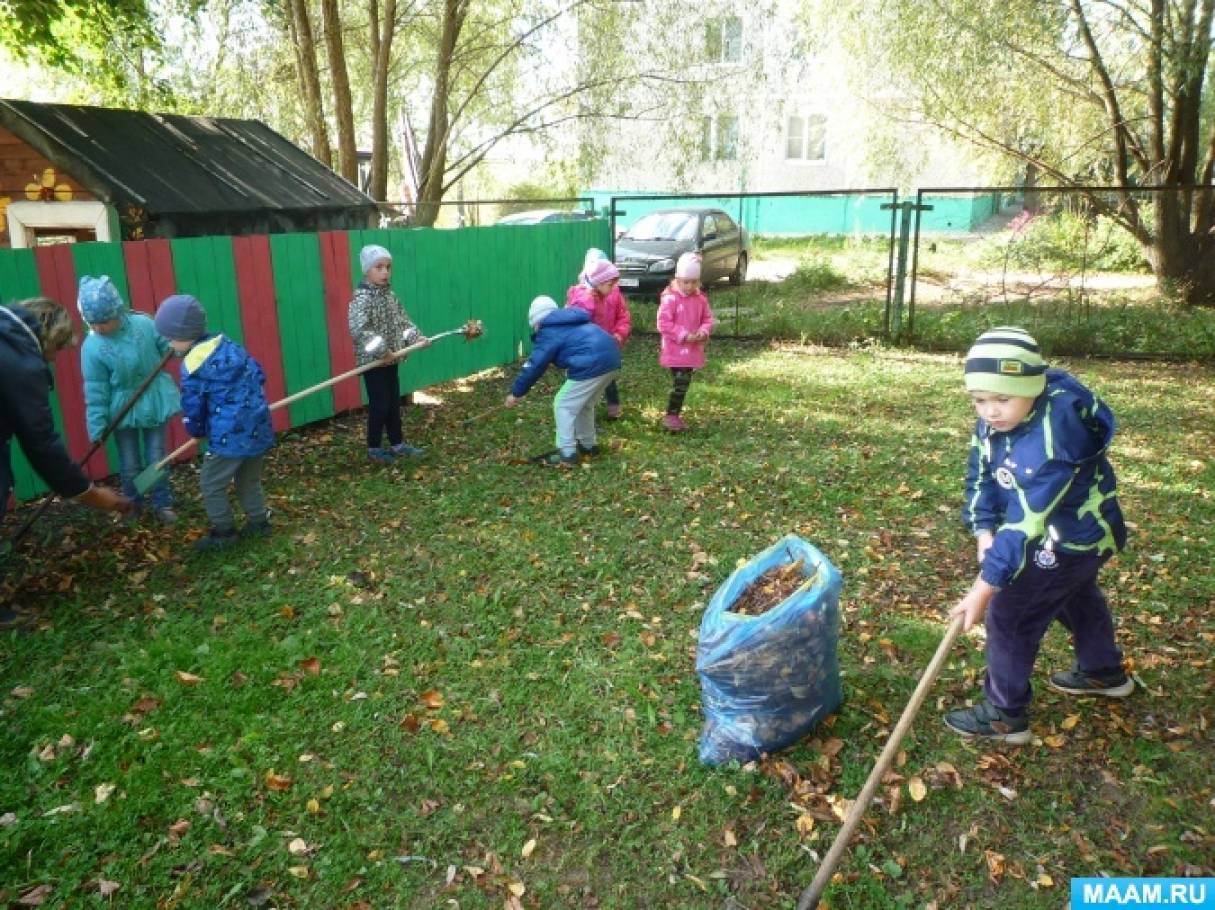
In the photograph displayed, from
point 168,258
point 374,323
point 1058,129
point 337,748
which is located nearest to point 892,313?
point 1058,129

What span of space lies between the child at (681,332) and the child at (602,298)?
41 cm

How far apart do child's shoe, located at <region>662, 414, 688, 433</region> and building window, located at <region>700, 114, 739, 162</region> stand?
8554 millimetres

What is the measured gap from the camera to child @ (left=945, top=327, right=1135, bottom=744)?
2916mm

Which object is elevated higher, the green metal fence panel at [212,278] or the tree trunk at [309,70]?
the tree trunk at [309,70]

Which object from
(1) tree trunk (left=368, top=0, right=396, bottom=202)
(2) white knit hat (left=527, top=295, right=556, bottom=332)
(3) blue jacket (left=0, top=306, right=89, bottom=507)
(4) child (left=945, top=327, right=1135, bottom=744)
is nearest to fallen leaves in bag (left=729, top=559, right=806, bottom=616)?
(4) child (left=945, top=327, right=1135, bottom=744)

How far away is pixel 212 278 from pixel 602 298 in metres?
3.21

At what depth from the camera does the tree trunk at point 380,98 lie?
12.6 meters

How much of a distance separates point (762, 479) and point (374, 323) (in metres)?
3.18

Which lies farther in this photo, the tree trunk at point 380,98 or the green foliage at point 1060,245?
the tree trunk at point 380,98

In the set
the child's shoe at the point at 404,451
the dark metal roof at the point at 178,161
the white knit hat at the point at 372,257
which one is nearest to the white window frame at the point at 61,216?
the dark metal roof at the point at 178,161

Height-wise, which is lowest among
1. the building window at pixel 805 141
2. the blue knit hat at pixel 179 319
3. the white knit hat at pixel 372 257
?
the blue knit hat at pixel 179 319

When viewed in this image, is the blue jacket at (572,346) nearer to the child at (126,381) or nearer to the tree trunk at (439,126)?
the child at (126,381)

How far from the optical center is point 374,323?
6758 millimetres

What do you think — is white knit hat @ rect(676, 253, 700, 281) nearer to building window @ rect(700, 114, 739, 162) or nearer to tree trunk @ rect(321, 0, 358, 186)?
tree trunk @ rect(321, 0, 358, 186)
